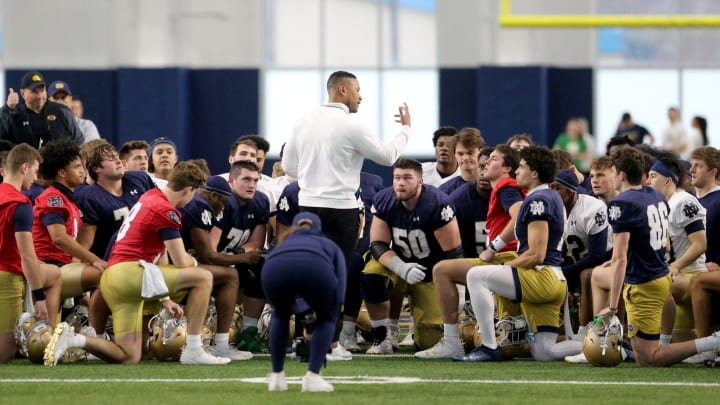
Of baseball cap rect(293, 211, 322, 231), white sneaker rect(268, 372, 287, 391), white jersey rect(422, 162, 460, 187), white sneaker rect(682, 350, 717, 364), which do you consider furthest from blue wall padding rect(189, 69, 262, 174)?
white sneaker rect(268, 372, 287, 391)

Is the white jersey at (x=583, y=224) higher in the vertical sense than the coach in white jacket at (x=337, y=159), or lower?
lower

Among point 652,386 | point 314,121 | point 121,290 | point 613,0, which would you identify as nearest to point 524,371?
point 652,386

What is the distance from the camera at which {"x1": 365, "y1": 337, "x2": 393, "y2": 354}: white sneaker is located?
34.7ft

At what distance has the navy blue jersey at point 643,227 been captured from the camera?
915 centimetres

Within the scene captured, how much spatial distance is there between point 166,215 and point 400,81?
1416cm

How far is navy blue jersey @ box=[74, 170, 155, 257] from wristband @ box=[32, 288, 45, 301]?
912 millimetres

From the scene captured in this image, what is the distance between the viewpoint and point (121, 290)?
9.38m

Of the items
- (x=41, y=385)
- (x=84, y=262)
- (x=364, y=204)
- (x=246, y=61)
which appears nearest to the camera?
(x=41, y=385)

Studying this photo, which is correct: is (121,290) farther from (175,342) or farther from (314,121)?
(314,121)

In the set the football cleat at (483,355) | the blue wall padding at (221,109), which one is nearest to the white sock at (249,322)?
the football cleat at (483,355)

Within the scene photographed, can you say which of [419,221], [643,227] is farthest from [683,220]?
[419,221]

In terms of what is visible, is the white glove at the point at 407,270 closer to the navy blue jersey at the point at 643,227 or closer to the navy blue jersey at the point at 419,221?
the navy blue jersey at the point at 419,221

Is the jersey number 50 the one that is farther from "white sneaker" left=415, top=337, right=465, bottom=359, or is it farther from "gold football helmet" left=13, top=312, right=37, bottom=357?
"gold football helmet" left=13, top=312, right=37, bottom=357

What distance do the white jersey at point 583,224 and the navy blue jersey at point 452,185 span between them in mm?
1072
